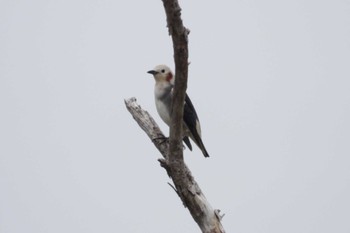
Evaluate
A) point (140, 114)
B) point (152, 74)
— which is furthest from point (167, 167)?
point (152, 74)

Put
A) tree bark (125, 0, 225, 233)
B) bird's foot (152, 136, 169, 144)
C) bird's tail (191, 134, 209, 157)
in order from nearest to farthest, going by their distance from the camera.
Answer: tree bark (125, 0, 225, 233) < bird's foot (152, 136, 169, 144) < bird's tail (191, 134, 209, 157)

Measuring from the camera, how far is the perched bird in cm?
769

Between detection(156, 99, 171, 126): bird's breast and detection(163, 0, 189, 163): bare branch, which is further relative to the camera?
detection(156, 99, 171, 126): bird's breast

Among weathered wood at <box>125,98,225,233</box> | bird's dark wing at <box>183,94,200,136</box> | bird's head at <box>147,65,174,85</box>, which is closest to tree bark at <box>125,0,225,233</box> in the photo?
weathered wood at <box>125,98,225,233</box>

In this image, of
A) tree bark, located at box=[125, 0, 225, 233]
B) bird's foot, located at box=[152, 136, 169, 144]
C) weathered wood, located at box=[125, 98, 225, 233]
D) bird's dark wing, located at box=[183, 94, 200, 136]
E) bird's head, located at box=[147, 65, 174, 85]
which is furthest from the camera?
bird's head, located at box=[147, 65, 174, 85]

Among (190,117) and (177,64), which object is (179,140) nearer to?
(177,64)

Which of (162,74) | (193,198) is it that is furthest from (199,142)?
(193,198)

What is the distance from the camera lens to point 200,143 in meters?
7.93

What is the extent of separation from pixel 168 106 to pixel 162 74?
28.0 inches

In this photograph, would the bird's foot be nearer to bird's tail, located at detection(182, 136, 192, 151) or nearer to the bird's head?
bird's tail, located at detection(182, 136, 192, 151)

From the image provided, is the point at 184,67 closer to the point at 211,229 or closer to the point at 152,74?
the point at 211,229

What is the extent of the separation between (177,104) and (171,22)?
99 cm

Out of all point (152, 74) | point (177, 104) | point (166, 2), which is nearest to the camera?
point (166, 2)

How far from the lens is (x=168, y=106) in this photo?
7930mm
